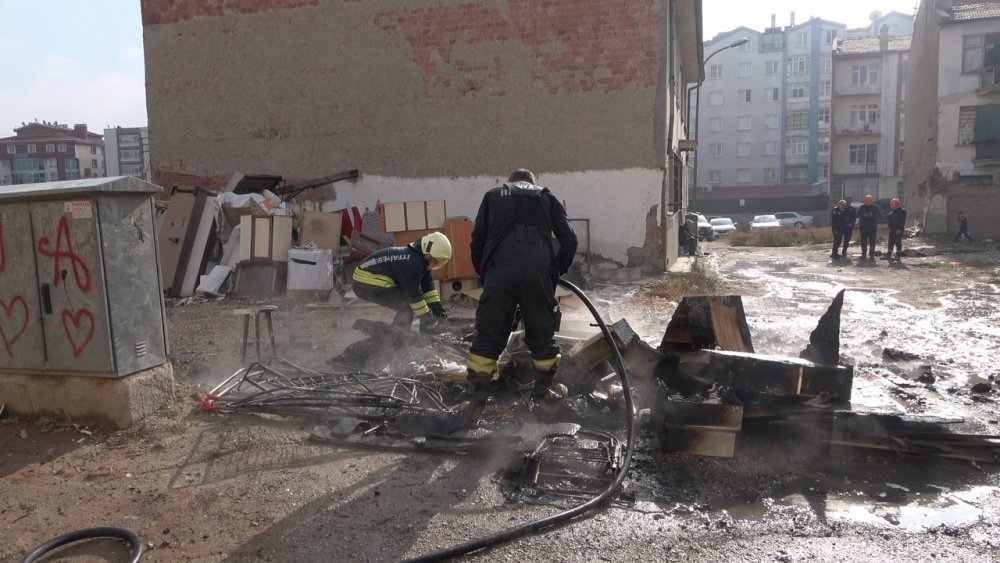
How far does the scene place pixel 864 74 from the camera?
47.3 meters

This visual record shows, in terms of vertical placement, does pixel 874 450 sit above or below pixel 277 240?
below

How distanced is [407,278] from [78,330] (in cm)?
261

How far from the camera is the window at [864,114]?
47344 mm

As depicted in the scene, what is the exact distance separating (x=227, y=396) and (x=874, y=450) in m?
4.25

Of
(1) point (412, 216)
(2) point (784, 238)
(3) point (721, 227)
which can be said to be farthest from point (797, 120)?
(1) point (412, 216)

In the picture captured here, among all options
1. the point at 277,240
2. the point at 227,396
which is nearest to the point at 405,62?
the point at 277,240

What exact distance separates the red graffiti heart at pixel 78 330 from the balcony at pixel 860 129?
52209mm

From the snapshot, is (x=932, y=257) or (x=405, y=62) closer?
(x=405, y=62)

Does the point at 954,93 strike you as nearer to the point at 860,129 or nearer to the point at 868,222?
the point at 868,222

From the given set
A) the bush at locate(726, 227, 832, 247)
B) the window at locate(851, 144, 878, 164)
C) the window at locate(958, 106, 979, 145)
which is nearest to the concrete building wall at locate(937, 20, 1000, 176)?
the window at locate(958, 106, 979, 145)

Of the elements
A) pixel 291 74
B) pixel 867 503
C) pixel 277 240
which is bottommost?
pixel 867 503

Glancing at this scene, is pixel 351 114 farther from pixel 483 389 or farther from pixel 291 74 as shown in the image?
pixel 483 389

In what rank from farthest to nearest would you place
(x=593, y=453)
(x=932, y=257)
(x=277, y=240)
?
1. (x=932, y=257)
2. (x=277, y=240)
3. (x=593, y=453)

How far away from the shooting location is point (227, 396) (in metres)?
4.79
